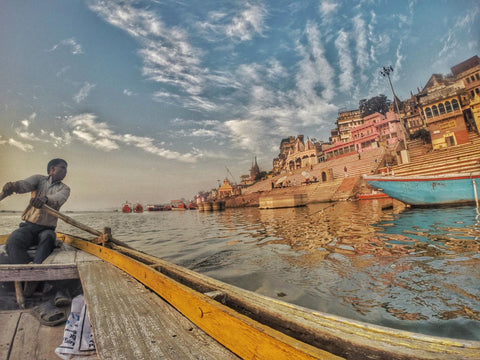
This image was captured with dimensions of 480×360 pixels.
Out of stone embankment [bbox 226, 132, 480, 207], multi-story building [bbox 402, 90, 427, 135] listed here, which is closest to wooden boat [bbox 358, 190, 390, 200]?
stone embankment [bbox 226, 132, 480, 207]

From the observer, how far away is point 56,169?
16.2ft

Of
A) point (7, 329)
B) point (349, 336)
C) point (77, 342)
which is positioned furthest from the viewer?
point (7, 329)

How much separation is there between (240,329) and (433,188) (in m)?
16.1

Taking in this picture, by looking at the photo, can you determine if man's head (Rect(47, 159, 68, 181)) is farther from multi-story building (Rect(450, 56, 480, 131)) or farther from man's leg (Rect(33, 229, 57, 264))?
multi-story building (Rect(450, 56, 480, 131))

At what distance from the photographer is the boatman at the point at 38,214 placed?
13.6 feet

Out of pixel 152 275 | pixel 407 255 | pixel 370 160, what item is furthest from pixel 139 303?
pixel 370 160

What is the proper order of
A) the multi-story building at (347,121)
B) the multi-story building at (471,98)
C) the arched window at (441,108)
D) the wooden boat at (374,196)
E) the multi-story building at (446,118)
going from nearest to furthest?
the wooden boat at (374,196)
the multi-story building at (446,118)
the multi-story building at (471,98)
the arched window at (441,108)
the multi-story building at (347,121)

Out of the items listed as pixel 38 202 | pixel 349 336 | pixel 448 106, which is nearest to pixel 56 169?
pixel 38 202

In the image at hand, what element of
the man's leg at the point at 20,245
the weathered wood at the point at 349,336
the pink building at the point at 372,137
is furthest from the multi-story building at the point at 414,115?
the man's leg at the point at 20,245

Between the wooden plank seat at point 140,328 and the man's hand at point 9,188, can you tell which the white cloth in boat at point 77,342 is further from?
the man's hand at point 9,188

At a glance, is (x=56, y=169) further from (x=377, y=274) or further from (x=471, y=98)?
(x=471, y=98)

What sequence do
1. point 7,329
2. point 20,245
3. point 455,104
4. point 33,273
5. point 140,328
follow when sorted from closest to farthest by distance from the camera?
1. point 140,328
2. point 7,329
3. point 33,273
4. point 20,245
5. point 455,104

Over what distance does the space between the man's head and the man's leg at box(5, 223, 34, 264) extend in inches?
46.2

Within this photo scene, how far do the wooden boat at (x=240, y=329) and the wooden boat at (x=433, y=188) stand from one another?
1514cm
